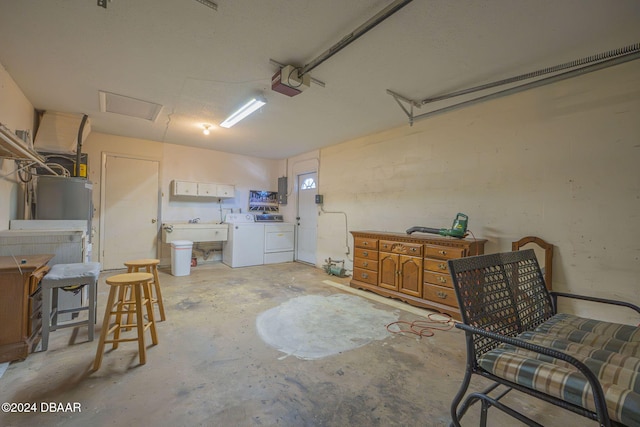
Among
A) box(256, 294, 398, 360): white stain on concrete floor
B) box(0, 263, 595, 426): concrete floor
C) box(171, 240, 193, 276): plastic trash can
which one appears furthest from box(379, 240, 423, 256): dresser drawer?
box(171, 240, 193, 276): plastic trash can

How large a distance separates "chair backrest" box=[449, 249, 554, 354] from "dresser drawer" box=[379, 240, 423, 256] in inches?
64.6

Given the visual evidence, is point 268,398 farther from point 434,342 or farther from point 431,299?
point 431,299

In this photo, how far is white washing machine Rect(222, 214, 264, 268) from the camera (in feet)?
18.2

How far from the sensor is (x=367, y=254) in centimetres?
412

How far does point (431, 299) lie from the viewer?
3.31 m

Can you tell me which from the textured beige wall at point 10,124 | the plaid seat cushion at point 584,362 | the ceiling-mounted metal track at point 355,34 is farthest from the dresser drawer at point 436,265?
the textured beige wall at point 10,124

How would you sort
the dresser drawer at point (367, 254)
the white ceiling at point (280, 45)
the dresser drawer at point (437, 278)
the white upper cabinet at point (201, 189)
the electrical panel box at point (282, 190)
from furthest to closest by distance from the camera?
the electrical panel box at point (282, 190), the white upper cabinet at point (201, 189), the dresser drawer at point (367, 254), the dresser drawer at point (437, 278), the white ceiling at point (280, 45)

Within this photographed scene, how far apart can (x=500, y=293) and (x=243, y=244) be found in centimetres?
489

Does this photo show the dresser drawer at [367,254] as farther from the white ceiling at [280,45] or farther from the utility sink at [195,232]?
the utility sink at [195,232]

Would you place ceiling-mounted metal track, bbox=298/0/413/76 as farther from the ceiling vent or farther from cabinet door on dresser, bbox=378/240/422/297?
cabinet door on dresser, bbox=378/240/422/297

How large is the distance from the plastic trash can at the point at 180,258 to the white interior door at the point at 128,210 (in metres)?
0.96

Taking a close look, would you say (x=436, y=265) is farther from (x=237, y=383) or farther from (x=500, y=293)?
(x=237, y=383)

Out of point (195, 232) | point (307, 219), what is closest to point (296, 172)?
point (307, 219)

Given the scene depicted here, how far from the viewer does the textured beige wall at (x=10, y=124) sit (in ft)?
8.84
